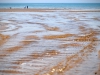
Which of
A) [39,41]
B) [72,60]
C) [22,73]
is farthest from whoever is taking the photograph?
[39,41]

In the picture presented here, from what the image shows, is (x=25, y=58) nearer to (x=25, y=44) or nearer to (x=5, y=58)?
(x=5, y=58)

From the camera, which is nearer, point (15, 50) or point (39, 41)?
point (15, 50)

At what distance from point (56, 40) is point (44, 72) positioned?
482 cm

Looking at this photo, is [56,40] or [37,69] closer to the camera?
[37,69]

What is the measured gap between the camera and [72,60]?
743cm

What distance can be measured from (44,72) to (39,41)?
180 inches

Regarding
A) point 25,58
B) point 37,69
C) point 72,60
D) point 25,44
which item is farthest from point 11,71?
point 25,44

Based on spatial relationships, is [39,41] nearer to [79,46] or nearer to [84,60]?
[79,46]

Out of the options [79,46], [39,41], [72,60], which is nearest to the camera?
[72,60]

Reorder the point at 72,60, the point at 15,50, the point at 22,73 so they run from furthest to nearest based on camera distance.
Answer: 1. the point at 15,50
2. the point at 72,60
3. the point at 22,73

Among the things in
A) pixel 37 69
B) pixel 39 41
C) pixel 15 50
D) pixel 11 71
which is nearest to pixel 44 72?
pixel 37 69

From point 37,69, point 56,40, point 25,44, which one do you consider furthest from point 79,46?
point 37,69

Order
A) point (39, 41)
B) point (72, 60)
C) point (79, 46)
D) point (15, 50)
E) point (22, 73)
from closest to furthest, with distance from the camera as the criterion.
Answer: point (22, 73) < point (72, 60) < point (15, 50) < point (79, 46) < point (39, 41)

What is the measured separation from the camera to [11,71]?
6.36 meters
